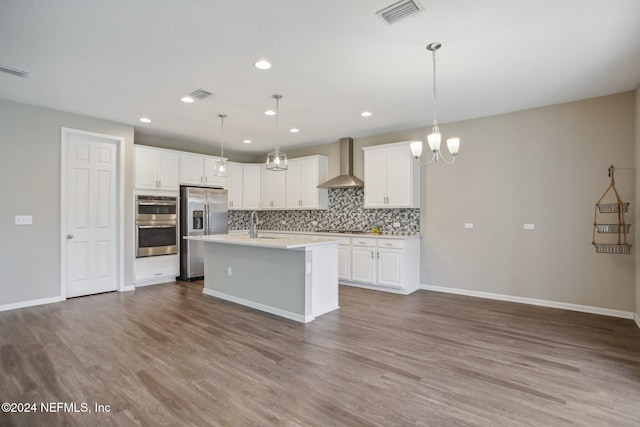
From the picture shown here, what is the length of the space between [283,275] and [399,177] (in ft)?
8.63

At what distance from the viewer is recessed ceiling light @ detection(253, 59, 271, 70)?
3.12 m

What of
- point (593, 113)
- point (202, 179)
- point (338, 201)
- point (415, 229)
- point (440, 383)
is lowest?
point (440, 383)

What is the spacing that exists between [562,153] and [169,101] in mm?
5164

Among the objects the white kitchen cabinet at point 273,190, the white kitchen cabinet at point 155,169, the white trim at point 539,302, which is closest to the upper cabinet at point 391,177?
the white trim at point 539,302

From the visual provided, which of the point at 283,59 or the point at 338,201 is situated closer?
the point at 283,59

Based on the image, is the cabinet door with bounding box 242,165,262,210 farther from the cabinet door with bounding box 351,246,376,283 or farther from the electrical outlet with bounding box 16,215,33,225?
the electrical outlet with bounding box 16,215,33,225

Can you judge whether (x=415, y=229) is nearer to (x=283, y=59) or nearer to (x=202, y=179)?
(x=283, y=59)

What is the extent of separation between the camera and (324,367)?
2650 mm

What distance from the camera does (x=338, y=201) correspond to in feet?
21.6

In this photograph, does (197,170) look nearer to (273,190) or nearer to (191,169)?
(191,169)

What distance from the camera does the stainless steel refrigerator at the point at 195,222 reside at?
6.09m

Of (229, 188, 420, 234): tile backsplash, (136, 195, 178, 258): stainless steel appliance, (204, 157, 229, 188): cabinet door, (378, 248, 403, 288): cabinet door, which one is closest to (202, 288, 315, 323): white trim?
(136, 195, 178, 258): stainless steel appliance

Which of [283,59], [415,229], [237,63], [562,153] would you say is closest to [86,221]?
[237,63]

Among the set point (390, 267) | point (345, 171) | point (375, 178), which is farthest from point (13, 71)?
point (390, 267)
